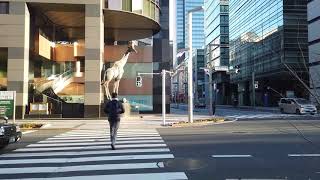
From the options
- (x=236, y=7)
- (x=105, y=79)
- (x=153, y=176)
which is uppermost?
(x=236, y=7)

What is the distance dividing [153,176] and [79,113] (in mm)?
33113

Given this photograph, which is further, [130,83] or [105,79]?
[130,83]

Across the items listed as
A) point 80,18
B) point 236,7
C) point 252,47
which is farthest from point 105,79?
point 236,7

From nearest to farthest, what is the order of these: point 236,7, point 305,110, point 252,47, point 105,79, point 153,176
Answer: point 153,176
point 105,79
point 305,110
point 252,47
point 236,7

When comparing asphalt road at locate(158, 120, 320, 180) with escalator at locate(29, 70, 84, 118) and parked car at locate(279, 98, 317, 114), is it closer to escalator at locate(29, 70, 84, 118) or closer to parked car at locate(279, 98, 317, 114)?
escalator at locate(29, 70, 84, 118)

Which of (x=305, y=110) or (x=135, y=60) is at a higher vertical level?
(x=135, y=60)

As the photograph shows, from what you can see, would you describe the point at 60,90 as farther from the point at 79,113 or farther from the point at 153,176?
the point at 153,176

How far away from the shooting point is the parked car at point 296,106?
47825 millimetres

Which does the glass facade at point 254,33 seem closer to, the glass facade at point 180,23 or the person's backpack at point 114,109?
the glass facade at point 180,23

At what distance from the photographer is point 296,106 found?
4959 cm

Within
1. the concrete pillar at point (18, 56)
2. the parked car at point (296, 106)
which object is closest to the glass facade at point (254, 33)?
the parked car at point (296, 106)

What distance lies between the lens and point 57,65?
53.8 meters

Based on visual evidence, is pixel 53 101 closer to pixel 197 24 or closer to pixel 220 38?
pixel 197 24

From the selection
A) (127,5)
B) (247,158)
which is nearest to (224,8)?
(127,5)
